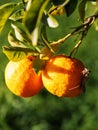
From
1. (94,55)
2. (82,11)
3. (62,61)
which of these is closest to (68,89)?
(62,61)

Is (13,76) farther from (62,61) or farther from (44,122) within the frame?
(44,122)

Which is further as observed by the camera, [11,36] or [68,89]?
[11,36]

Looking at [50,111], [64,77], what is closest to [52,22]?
[64,77]

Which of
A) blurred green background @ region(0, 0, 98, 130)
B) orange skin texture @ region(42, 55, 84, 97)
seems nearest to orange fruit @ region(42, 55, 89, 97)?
orange skin texture @ region(42, 55, 84, 97)

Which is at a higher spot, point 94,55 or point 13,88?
point 13,88

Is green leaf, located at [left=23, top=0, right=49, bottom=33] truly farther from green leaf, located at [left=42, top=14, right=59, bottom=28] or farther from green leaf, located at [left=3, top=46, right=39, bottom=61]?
green leaf, located at [left=3, top=46, right=39, bottom=61]

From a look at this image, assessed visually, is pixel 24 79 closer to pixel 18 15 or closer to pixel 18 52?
pixel 18 52
